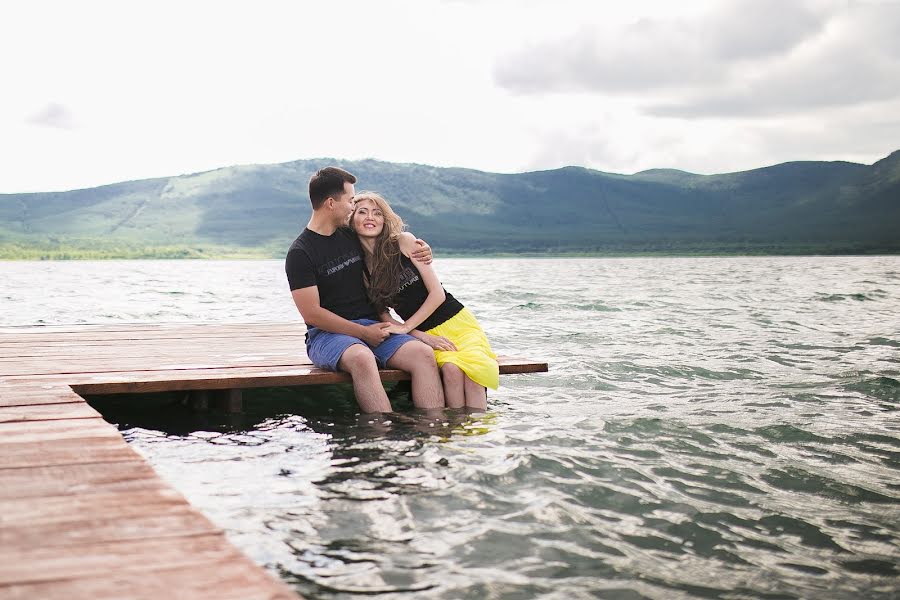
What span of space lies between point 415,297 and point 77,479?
4083mm

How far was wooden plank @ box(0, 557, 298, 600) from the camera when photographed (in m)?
2.47

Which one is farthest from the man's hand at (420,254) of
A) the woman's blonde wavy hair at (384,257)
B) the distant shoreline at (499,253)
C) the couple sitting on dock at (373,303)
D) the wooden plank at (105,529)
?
the distant shoreline at (499,253)

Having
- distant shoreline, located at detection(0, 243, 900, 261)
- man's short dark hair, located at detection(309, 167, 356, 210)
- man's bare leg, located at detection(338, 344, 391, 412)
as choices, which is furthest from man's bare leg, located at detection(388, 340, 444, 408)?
distant shoreline, located at detection(0, 243, 900, 261)

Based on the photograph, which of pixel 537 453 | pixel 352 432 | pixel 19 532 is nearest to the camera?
pixel 19 532

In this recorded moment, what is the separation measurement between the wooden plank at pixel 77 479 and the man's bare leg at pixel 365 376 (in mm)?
3062

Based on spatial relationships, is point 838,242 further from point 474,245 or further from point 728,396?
point 728,396

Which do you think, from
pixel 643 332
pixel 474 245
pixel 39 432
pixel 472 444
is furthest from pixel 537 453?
pixel 474 245

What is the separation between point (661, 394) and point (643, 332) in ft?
25.4

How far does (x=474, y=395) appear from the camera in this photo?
7.42 metres

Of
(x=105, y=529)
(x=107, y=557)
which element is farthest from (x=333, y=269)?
(x=107, y=557)

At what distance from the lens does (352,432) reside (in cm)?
668

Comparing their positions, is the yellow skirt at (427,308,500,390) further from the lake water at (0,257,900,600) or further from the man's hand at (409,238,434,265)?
the man's hand at (409,238,434,265)

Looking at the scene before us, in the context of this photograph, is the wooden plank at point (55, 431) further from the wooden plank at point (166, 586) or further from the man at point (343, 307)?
the man at point (343, 307)

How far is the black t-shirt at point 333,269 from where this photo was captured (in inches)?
272
